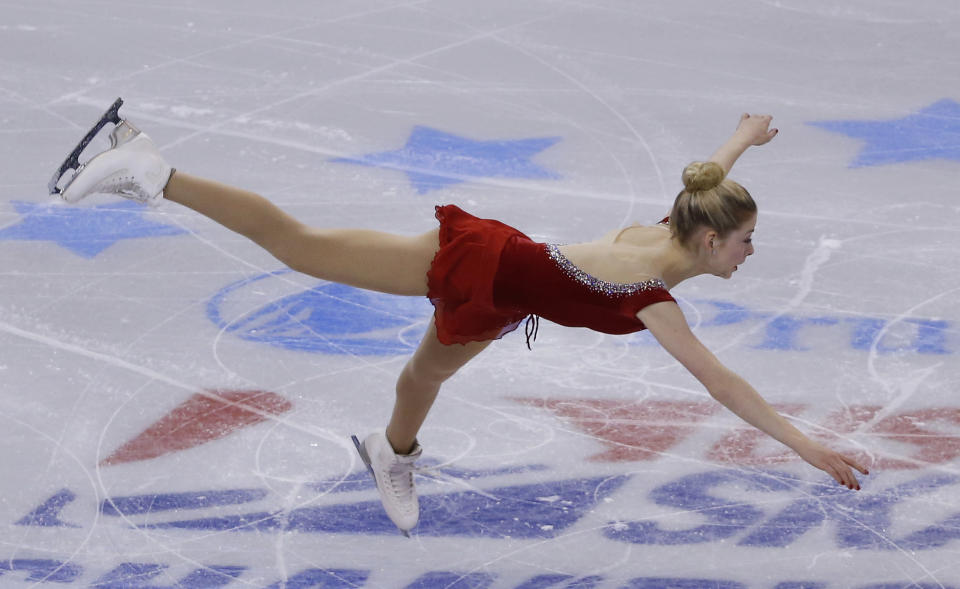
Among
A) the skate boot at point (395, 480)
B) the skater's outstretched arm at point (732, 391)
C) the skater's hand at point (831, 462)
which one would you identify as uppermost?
the skater's outstretched arm at point (732, 391)

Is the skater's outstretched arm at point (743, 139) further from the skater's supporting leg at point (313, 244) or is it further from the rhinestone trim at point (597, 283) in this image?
the skater's supporting leg at point (313, 244)

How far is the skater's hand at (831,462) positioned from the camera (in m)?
2.97

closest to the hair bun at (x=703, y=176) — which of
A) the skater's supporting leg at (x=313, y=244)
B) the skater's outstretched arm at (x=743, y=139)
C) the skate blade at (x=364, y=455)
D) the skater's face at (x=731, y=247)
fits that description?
the skater's face at (x=731, y=247)

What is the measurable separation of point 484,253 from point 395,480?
0.87 m

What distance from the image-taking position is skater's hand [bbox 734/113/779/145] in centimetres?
389

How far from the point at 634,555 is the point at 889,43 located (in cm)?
525

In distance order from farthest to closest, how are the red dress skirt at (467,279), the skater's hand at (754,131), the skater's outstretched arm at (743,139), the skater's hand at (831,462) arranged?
1. the skater's hand at (754,131)
2. the skater's outstretched arm at (743,139)
3. the red dress skirt at (467,279)
4. the skater's hand at (831,462)

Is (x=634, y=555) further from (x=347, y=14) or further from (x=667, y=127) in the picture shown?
(x=347, y=14)

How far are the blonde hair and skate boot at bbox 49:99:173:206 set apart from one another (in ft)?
4.81

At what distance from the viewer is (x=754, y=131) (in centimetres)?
393

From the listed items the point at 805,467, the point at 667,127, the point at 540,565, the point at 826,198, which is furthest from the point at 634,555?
the point at 667,127

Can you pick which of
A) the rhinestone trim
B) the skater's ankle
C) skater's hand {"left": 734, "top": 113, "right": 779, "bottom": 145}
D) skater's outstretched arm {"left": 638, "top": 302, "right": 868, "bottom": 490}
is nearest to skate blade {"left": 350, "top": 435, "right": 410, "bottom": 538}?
the skater's ankle

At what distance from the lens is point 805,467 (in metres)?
4.33

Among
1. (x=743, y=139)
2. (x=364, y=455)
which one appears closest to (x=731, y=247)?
(x=743, y=139)
